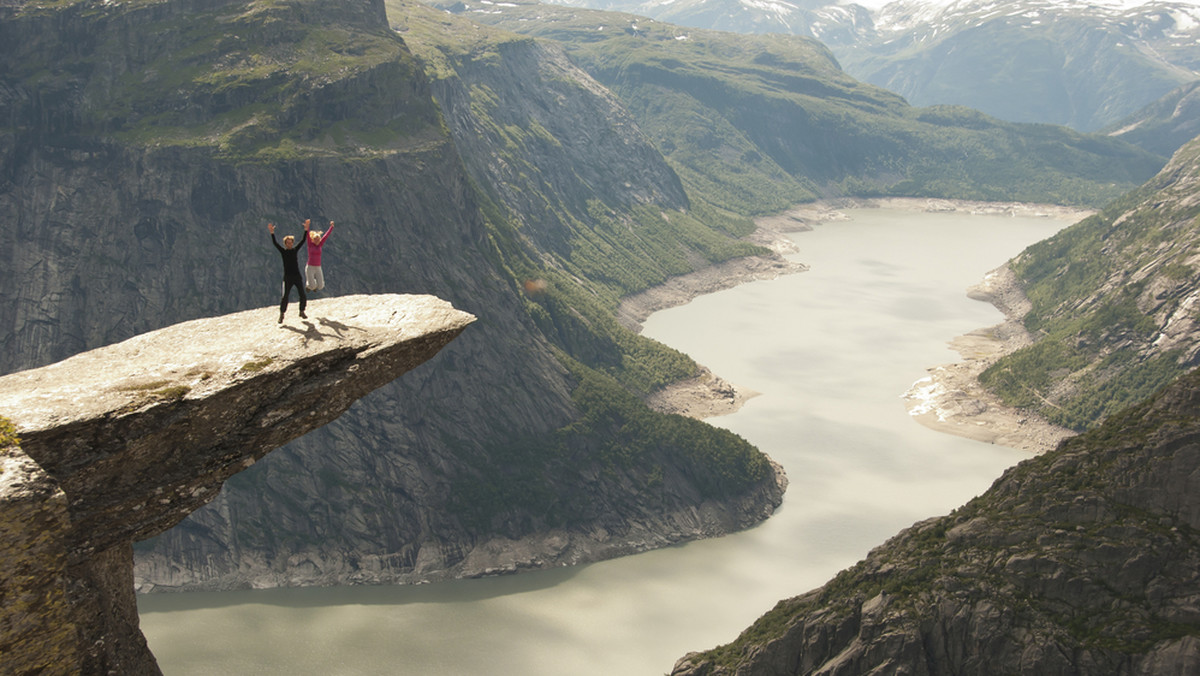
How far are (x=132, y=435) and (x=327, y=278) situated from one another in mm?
105225

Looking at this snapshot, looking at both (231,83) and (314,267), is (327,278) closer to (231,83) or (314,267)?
(231,83)

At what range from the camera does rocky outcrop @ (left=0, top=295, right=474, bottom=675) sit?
92.6ft

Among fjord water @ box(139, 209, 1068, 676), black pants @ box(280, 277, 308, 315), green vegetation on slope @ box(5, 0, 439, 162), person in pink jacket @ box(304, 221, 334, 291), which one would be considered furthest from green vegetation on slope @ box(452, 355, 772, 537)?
black pants @ box(280, 277, 308, 315)

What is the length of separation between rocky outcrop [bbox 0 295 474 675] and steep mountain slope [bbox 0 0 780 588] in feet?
310

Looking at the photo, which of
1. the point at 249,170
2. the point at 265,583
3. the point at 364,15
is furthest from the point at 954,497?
the point at 364,15

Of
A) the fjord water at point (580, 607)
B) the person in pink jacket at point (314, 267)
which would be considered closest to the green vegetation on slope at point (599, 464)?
the fjord water at point (580, 607)

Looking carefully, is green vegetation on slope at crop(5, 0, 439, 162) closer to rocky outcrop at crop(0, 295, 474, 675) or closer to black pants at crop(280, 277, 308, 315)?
black pants at crop(280, 277, 308, 315)

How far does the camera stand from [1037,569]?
215 ft

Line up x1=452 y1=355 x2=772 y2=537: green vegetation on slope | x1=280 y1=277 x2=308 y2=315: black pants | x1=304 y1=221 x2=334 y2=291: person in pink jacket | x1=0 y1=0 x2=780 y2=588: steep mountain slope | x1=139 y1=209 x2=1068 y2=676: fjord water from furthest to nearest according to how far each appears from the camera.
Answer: x1=452 y1=355 x2=772 y2=537: green vegetation on slope
x1=0 y1=0 x2=780 y2=588: steep mountain slope
x1=139 y1=209 x2=1068 y2=676: fjord water
x1=304 y1=221 x2=334 y2=291: person in pink jacket
x1=280 y1=277 x2=308 y2=315: black pants

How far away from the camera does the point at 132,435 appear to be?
31422mm

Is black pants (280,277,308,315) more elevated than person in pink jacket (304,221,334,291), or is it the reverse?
person in pink jacket (304,221,334,291)

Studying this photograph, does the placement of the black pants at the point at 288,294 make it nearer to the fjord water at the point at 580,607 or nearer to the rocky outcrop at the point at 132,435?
the rocky outcrop at the point at 132,435

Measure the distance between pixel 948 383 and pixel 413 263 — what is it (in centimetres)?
11532

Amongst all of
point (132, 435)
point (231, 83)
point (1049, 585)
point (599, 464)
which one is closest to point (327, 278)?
point (231, 83)
